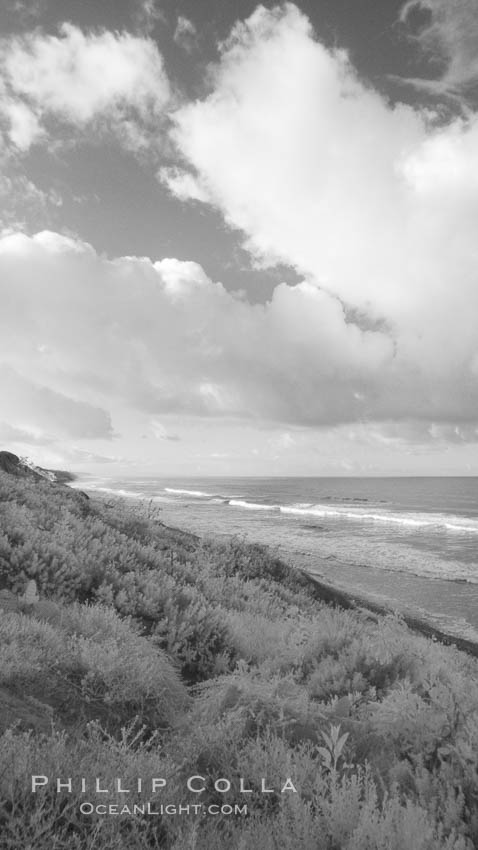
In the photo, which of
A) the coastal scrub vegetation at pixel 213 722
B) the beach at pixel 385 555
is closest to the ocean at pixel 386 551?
the beach at pixel 385 555

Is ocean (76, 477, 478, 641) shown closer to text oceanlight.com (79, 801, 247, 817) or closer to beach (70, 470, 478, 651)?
beach (70, 470, 478, 651)

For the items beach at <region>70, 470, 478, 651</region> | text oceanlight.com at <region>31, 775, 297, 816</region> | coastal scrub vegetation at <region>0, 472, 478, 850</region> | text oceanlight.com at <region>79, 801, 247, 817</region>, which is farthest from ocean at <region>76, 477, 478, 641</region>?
text oceanlight.com at <region>79, 801, 247, 817</region>

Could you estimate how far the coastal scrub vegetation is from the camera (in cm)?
296

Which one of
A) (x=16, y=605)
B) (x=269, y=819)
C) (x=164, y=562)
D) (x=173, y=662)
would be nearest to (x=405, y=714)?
(x=269, y=819)

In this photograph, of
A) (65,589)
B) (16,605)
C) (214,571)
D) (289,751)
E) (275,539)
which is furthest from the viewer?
(275,539)

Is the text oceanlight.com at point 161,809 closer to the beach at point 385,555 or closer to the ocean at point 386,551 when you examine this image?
the ocean at point 386,551

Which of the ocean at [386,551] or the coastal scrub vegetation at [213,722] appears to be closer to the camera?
the coastal scrub vegetation at [213,722]

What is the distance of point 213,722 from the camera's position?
4.45 m

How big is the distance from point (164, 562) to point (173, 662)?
13.4 feet

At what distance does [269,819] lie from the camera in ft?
10.4

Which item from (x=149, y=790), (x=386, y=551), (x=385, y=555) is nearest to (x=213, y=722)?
(x=149, y=790)

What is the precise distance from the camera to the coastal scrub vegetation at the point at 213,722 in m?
2.96

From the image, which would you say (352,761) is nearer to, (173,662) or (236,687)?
(236,687)

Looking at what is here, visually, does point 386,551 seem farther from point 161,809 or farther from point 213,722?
point 161,809
